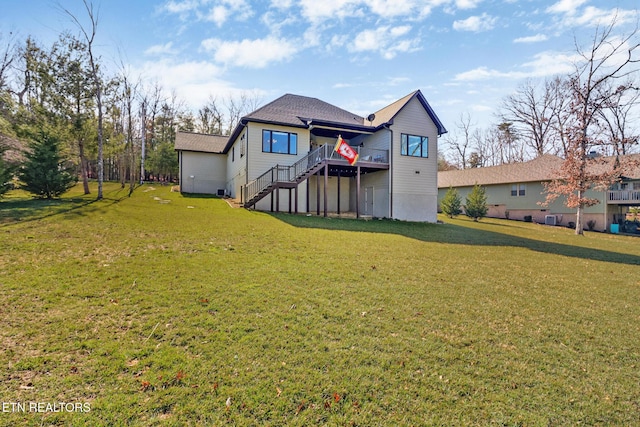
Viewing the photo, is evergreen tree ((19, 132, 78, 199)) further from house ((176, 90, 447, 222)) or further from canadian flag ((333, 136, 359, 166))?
canadian flag ((333, 136, 359, 166))

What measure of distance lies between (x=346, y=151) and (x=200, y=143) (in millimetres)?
A: 16392

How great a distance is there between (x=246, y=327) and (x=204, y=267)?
8.46 ft

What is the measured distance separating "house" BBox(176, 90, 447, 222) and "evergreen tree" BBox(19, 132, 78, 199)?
873 centimetres

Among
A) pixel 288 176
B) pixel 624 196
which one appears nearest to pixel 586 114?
pixel 624 196

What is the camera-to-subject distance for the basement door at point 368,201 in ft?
66.1

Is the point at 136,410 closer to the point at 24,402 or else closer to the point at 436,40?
the point at 24,402

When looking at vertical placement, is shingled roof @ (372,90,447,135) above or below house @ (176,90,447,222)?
above

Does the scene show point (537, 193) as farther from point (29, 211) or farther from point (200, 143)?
point (29, 211)

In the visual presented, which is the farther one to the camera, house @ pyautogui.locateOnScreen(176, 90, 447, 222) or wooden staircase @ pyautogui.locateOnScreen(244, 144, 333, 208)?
house @ pyautogui.locateOnScreen(176, 90, 447, 222)

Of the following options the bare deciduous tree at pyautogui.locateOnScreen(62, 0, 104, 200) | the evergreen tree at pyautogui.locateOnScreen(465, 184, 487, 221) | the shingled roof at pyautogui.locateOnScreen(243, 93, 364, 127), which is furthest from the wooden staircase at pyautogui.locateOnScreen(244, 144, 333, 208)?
the evergreen tree at pyautogui.locateOnScreen(465, 184, 487, 221)

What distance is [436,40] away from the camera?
1237cm

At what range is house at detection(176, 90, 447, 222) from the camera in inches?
672

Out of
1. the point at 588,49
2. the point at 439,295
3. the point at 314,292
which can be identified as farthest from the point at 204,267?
the point at 588,49

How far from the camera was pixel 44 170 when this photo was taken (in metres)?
13.7
